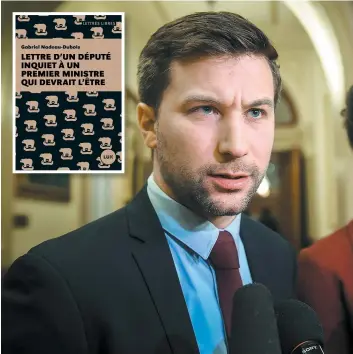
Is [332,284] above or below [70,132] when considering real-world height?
below

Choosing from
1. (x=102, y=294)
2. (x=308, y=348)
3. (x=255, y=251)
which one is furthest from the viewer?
(x=255, y=251)

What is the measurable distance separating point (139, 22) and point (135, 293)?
1.56 ft

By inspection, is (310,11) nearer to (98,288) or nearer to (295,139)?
(295,139)

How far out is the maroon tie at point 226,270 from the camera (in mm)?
784

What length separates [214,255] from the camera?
80 cm

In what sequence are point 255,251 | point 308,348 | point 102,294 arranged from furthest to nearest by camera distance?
point 255,251 < point 102,294 < point 308,348

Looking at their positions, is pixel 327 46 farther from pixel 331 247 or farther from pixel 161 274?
pixel 161 274

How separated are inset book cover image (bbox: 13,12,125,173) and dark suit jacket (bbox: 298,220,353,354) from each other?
0.38 metres

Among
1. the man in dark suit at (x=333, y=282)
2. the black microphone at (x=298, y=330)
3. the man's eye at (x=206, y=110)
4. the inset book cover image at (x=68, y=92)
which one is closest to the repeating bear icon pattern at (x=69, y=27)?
the inset book cover image at (x=68, y=92)

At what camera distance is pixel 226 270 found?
80cm

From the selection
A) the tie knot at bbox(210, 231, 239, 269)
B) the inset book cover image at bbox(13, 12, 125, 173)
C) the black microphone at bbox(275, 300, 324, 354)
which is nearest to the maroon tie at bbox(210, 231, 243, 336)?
the tie knot at bbox(210, 231, 239, 269)

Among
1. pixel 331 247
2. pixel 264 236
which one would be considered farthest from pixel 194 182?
pixel 331 247

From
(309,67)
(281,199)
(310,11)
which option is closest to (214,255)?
(281,199)

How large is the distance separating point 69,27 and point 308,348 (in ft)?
2.21
